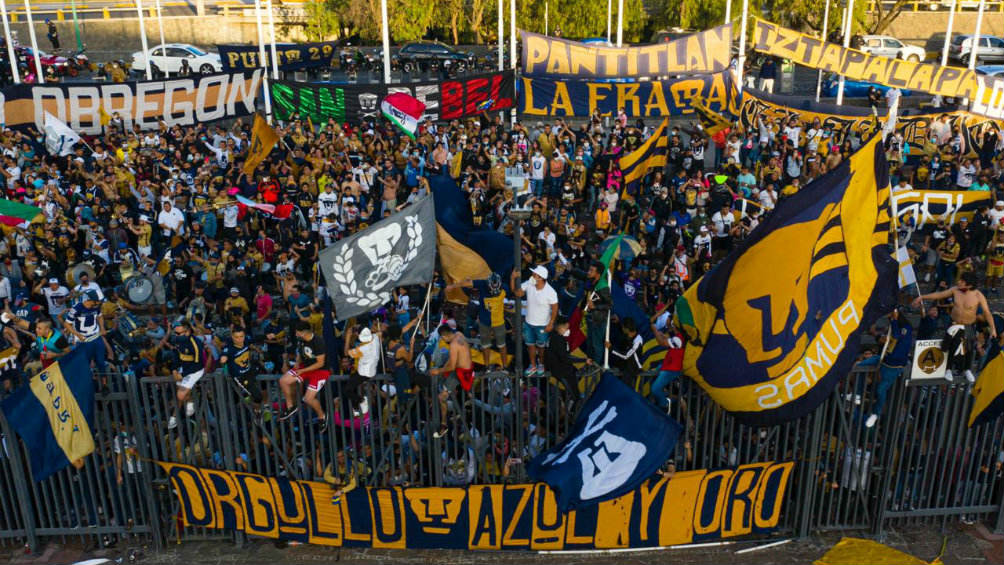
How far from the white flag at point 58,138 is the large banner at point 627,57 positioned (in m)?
11.8

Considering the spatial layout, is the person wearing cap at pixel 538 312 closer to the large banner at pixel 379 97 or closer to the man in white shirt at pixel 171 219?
the man in white shirt at pixel 171 219

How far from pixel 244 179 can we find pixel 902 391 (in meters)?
13.2

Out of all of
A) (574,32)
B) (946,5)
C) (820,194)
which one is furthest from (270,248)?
(946,5)

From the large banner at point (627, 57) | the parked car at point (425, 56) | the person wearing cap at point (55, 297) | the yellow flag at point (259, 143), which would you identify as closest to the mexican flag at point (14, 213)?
the person wearing cap at point (55, 297)

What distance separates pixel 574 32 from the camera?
43.8 m

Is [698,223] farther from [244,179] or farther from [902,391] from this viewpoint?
[244,179]

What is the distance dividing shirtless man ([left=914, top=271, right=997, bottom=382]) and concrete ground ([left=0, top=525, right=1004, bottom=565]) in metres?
1.91

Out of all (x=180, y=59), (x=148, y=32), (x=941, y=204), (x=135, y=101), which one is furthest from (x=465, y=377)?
(x=148, y=32)

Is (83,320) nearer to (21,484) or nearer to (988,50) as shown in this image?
(21,484)

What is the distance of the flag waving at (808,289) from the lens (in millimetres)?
7477

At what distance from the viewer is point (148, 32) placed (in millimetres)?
46719

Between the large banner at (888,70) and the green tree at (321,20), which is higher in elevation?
the green tree at (321,20)

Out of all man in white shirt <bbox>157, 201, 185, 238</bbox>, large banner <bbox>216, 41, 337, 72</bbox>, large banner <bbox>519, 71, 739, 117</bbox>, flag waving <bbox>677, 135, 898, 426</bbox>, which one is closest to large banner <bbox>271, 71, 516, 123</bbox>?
large banner <bbox>519, 71, 739, 117</bbox>

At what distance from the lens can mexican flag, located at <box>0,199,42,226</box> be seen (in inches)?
502
